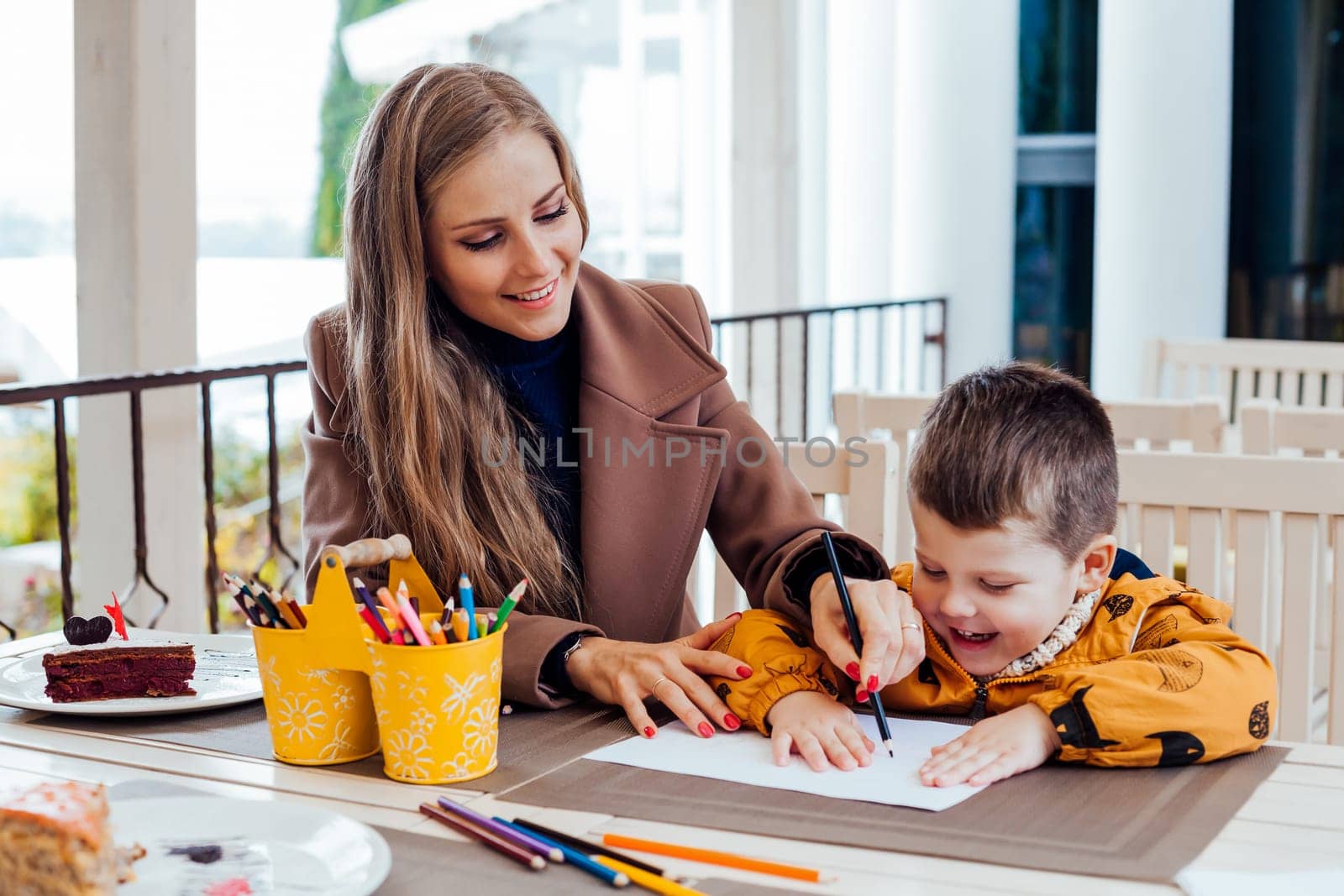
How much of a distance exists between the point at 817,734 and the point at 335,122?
3935 millimetres

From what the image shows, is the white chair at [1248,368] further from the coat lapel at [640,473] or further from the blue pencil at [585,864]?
the blue pencil at [585,864]

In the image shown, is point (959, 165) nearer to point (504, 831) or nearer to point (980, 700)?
point (980, 700)

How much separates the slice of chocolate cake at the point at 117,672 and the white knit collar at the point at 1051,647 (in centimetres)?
72

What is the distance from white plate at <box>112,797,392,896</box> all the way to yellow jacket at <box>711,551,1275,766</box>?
39 cm

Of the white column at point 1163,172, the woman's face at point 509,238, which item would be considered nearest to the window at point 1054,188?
the white column at point 1163,172

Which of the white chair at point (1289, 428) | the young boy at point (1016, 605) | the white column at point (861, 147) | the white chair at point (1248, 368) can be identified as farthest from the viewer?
the white column at point (861, 147)

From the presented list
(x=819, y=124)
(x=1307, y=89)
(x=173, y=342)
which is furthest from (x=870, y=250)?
(x=173, y=342)

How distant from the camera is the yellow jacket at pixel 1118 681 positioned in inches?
39.6

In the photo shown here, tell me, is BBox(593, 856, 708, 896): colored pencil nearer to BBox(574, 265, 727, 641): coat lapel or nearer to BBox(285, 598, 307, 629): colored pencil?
BBox(285, 598, 307, 629): colored pencil

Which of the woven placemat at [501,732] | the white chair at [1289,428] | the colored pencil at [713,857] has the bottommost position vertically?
the woven placemat at [501,732]

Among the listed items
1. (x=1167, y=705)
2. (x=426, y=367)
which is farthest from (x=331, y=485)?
(x=1167, y=705)

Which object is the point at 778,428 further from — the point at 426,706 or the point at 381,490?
the point at 426,706

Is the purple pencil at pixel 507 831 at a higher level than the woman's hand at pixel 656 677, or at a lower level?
lower

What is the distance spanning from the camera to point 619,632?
1542mm
